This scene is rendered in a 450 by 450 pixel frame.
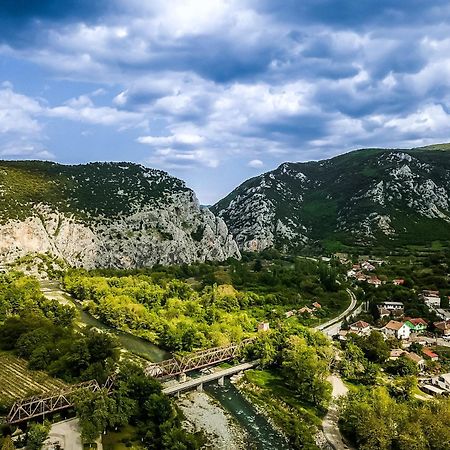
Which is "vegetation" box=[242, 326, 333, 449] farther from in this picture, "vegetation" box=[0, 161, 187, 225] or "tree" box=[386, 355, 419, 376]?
"vegetation" box=[0, 161, 187, 225]

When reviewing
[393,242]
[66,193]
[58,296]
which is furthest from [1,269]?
[393,242]

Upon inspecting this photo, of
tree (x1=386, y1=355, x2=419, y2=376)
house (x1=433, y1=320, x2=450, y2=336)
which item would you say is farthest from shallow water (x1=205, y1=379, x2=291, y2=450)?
house (x1=433, y1=320, x2=450, y2=336)

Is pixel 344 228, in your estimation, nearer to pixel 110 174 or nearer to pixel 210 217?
pixel 210 217

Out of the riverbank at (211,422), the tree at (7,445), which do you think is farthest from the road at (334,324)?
the tree at (7,445)

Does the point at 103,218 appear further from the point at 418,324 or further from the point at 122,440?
the point at 122,440

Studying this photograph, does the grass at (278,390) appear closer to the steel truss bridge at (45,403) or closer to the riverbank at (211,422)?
the riverbank at (211,422)

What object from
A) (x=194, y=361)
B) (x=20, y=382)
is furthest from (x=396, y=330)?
(x=20, y=382)
